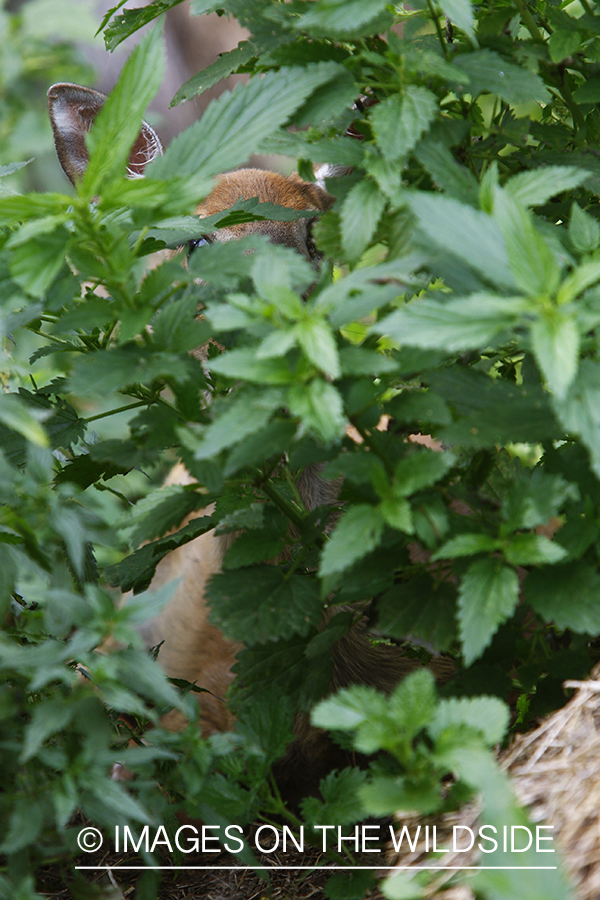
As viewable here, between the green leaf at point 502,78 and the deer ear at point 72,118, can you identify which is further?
the deer ear at point 72,118

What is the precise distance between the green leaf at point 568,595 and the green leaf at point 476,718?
0.55 feet

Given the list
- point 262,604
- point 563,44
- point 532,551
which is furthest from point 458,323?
point 563,44

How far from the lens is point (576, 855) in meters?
0.98

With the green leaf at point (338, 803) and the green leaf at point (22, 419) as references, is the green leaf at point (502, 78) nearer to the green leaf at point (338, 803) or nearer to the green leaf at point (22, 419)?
the green leaf at point (22, 419)

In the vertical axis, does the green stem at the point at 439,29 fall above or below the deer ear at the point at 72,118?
below

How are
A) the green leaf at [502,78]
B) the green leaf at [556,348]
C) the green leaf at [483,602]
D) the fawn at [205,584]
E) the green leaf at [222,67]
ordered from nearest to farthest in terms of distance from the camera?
the green leaf at [556,348] < the green leaf at [483,602] < the green leaf at [502,78] < the green leaf at [222,67] < the fawn at [205,584]

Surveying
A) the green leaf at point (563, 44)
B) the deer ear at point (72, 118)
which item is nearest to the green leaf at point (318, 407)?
the green leaf at point (563, 44)

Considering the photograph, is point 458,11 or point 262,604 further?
point 262,604

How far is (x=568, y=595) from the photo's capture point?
1144mm

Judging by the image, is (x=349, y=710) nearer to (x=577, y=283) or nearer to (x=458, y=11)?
(x=577, y=283)

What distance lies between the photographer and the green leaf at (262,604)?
1226 mm

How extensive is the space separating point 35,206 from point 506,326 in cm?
69

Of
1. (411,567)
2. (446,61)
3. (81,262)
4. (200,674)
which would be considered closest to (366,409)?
(411,567)

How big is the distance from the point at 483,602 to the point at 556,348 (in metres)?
0.35
